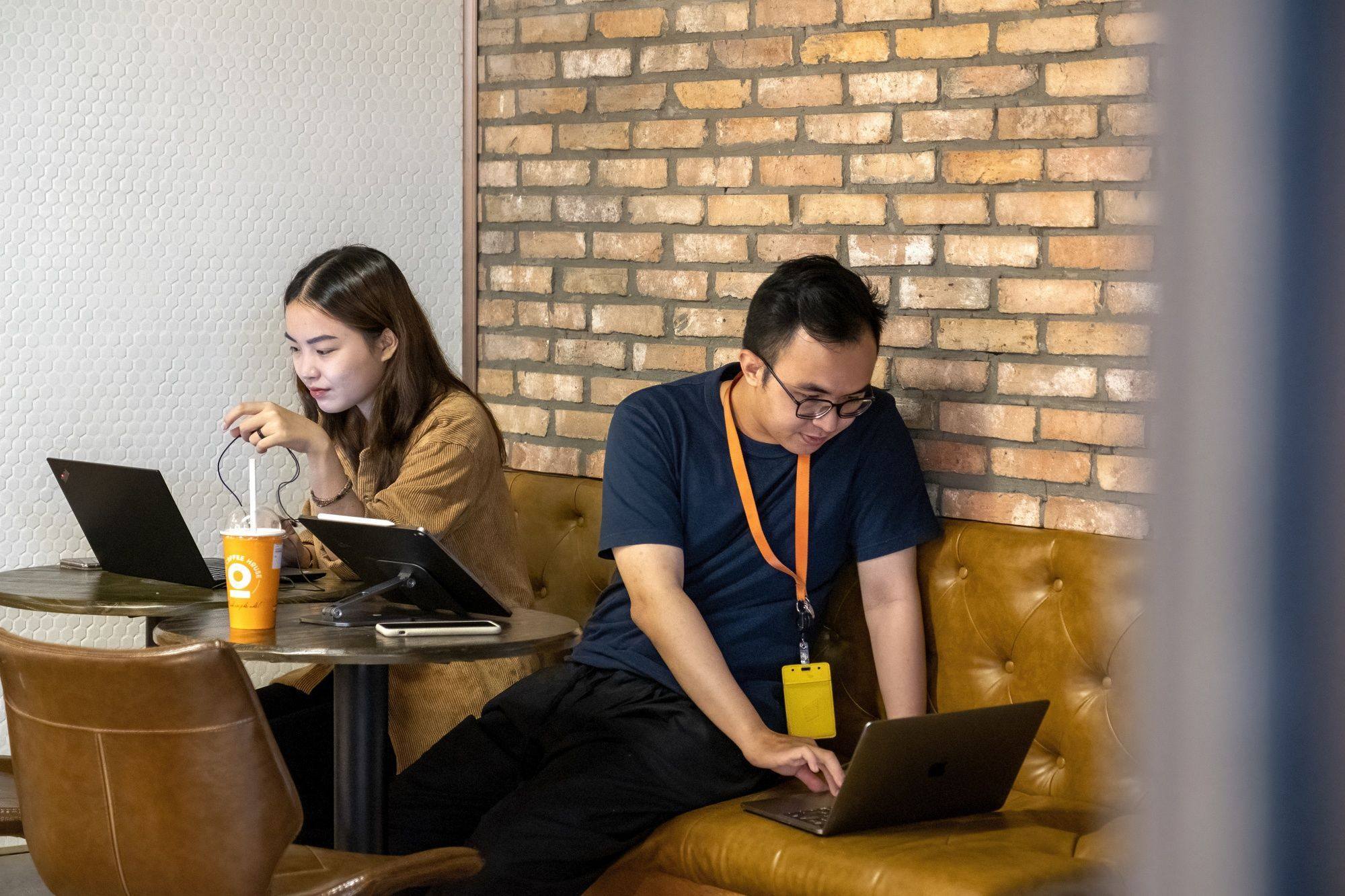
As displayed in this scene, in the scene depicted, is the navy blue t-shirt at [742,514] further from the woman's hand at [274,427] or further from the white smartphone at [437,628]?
the woman's hand at [274,427]

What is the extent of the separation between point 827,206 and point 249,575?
1364 mm

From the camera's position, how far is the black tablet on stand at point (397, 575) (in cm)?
212

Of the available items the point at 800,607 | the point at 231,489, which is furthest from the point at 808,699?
the point at 231,489

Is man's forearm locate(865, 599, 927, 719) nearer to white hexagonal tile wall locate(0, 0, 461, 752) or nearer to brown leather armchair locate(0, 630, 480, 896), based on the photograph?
brown leather armchair locate(0, 630, 480, 896)

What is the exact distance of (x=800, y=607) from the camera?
2.45m

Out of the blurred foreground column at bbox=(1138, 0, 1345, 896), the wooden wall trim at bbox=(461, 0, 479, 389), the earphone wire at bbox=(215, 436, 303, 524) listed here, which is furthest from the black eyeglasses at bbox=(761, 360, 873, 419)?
the blurred foreground column at bbox=(1138, 0, 1345, 896)

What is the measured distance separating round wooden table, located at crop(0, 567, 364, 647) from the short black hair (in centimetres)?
84

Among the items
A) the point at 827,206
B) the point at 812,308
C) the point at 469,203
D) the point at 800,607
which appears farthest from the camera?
the point at 469,203

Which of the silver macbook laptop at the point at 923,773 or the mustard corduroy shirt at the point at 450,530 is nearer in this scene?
the silver macbook laptop at the point at 923,773

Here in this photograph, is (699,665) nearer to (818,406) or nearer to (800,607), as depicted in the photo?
(800,607)

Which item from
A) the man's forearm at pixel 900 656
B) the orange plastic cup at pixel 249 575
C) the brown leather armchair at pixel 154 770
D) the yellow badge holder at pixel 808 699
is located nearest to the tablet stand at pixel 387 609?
the orange plastic cup at pixel 249 575

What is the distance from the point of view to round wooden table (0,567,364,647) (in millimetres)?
2295

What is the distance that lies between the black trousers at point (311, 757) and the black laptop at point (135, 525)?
0.25 metres

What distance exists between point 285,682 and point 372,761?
65cm
